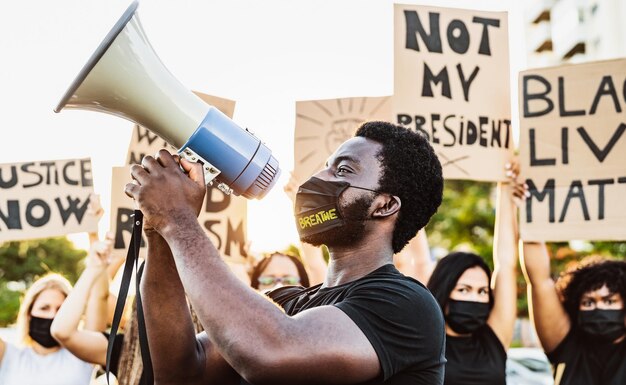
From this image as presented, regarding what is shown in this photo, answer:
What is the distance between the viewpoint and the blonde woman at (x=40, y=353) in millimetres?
4746

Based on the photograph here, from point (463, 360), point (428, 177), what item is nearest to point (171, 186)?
point (428, 177)

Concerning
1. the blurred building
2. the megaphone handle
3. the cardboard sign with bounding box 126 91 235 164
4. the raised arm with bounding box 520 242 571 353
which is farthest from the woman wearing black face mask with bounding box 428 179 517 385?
the blurred building

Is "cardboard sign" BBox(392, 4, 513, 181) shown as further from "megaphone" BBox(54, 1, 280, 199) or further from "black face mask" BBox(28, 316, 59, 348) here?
"megaphone" BBox(54, 1, 280, 199)

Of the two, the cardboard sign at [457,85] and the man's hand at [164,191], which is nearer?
the man's hand at [164,191]

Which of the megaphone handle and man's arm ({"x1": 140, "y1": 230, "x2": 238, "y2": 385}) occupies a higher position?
the megaphone handle

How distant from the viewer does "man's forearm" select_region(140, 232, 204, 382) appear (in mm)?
1991

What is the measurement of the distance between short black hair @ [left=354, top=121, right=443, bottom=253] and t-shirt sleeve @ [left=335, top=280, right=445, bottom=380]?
283mm

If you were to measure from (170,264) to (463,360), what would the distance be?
266 centimetres

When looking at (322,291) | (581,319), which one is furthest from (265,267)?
(322,291)

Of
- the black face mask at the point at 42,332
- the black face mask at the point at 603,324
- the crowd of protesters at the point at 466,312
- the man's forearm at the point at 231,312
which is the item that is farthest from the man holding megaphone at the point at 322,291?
the black face mask at the point at 42,332

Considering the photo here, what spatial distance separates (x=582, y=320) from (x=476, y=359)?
0.65m

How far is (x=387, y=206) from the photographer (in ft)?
6.88

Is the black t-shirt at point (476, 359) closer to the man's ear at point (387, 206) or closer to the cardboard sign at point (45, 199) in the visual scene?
the man's ear at point (387, 206)

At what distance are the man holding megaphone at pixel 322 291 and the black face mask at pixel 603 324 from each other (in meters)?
2.50
